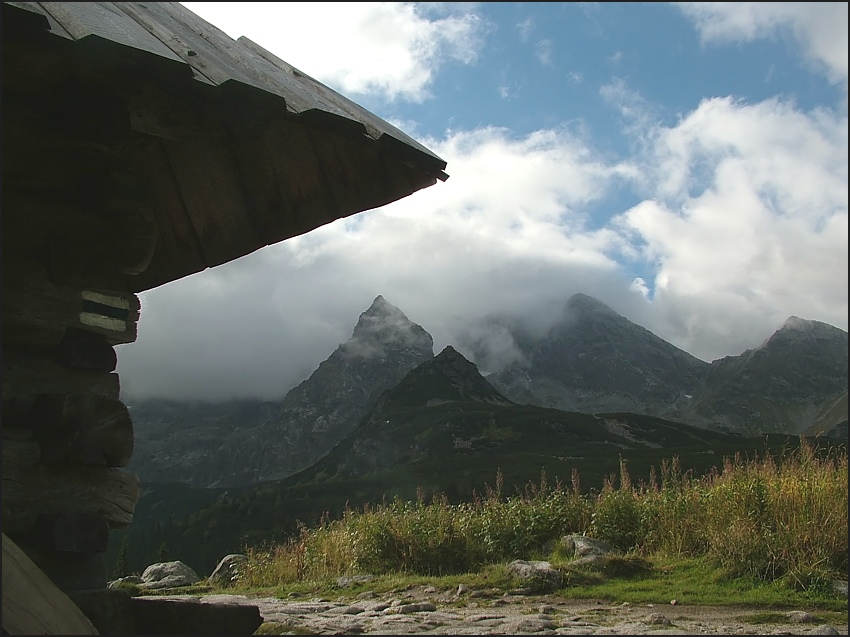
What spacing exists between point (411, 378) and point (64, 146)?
637 ft

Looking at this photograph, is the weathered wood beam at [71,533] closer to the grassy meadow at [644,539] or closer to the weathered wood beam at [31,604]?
the weathered wood beam at [31,604]

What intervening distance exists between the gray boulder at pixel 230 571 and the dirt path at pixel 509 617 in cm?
499

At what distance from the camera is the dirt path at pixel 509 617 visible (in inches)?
196

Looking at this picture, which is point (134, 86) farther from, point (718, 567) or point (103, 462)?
point (718, 567)

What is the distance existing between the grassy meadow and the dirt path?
61 cm

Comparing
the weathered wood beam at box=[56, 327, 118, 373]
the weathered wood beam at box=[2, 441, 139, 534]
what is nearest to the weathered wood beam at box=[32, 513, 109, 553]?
the weathered wood beam at box=[2, 441, 139, 534]

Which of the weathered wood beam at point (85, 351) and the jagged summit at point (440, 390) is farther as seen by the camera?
the jagged summit at point (440, 390)

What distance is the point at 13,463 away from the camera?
3.32 metres

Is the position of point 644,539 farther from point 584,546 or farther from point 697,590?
point 697,590

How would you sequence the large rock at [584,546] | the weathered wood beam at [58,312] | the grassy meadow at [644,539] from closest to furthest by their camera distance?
the weathered wood beam at [58,312], the grassy meadow at [644,539], the large rock at [584,546]

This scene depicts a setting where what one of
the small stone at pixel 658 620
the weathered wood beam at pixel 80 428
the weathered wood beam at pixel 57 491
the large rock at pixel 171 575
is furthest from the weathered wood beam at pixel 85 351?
the large rock at pixel 171 575

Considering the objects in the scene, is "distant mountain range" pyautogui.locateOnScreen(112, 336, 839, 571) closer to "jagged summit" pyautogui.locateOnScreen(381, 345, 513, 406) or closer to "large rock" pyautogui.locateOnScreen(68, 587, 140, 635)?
"jagged summit" pyautogui.locateOnScreen(381, 345, 513, 406)

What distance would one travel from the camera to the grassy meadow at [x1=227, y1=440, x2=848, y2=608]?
7.30 m

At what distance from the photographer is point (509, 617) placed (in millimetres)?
5719
